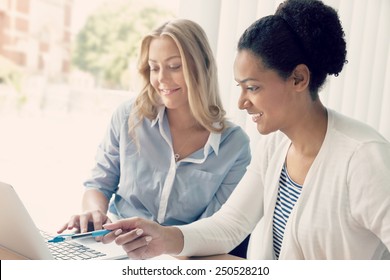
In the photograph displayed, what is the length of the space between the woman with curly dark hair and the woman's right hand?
0.57 ft

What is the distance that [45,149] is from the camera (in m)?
4.54

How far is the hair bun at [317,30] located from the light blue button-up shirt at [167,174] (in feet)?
1.86

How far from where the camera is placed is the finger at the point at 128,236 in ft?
3.65

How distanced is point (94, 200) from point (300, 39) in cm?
88

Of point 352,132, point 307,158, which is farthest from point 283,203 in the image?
point 352,132

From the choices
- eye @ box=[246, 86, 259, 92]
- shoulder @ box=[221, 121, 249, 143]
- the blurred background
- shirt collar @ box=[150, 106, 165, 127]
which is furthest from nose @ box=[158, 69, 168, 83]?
eye @ box=[246, 86, 259, 92]

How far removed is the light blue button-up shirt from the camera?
1694 mm

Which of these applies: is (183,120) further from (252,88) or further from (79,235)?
(79,235)

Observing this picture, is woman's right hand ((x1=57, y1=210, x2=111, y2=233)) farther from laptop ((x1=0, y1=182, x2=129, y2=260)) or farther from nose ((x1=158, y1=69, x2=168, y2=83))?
nose ((x1=158, y1=69, x2=168, y2=83))

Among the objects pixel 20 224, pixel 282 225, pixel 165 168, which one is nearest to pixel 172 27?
pixel 165 168

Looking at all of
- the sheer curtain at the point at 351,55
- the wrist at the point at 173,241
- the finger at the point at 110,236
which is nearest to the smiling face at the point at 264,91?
the wrist at the point at 173,241
